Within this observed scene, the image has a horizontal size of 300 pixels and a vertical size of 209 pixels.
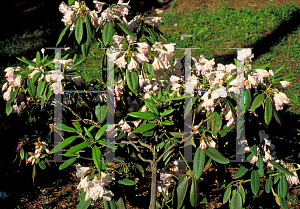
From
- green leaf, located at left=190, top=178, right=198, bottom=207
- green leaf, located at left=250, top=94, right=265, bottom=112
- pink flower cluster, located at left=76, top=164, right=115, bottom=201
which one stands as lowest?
green leaf, located at left=190, top=178, right=198, bottom=207

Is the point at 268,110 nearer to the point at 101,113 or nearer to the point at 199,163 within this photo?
the point at 199,163

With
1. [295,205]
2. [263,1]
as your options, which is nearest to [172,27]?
[263,1]

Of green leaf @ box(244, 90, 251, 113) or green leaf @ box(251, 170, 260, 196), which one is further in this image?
green leaf @ box(251, 170, 260, 196)

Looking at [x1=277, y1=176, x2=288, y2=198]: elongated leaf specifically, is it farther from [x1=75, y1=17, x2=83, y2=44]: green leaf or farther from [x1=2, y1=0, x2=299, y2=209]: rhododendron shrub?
[x1=75, y1=17, x2=83, y2=44]: green leaf

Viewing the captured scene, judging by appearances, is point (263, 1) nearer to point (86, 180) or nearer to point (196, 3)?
point (196, 3)

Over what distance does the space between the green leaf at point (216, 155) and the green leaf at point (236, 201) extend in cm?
48

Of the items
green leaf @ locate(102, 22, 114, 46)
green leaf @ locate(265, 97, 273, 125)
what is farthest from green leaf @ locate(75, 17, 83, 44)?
green leaf @ locate(265, 97, 273, 125)

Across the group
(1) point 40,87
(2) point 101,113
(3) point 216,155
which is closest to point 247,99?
(3) point 216,155

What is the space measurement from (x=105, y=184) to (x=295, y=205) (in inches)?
66.9

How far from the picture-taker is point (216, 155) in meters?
1.38

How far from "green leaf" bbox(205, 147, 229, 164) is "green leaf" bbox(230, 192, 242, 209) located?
479mm

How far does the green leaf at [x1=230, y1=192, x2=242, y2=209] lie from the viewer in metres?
1.65

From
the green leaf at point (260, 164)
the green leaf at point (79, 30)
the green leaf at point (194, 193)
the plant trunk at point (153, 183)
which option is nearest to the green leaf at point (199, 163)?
the green leaf at point (194, 193)

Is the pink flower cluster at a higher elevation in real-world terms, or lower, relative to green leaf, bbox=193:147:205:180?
lower
